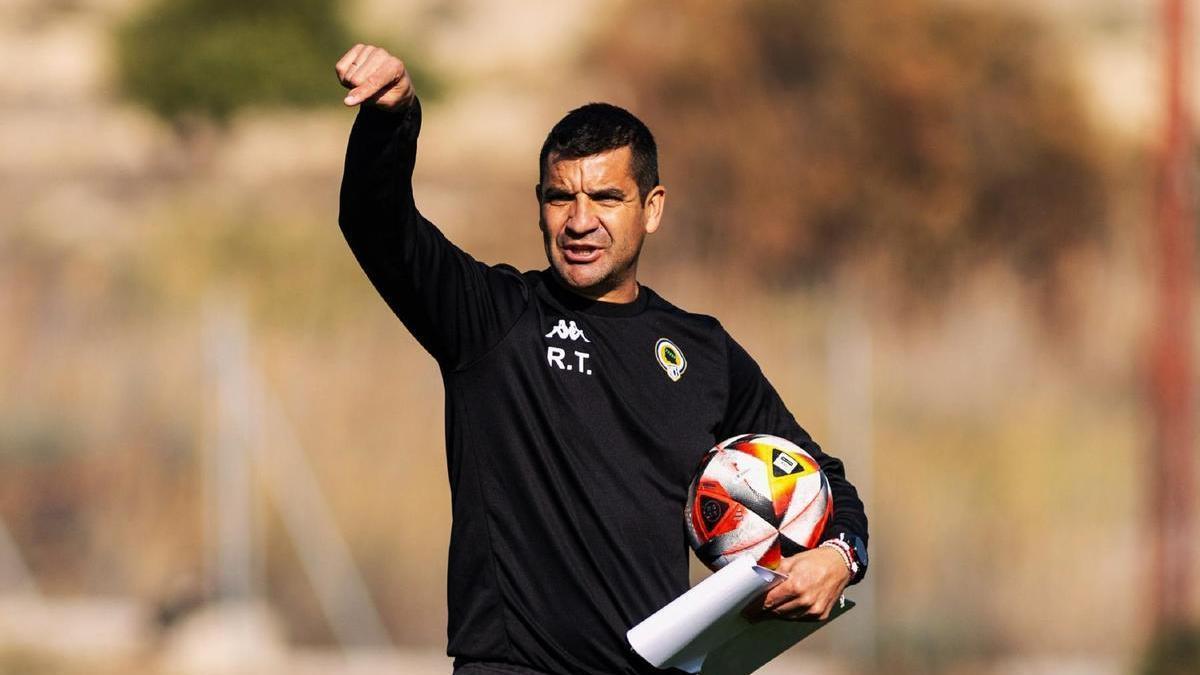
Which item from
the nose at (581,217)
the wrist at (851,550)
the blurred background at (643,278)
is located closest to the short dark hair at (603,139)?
the nose at (581,217)

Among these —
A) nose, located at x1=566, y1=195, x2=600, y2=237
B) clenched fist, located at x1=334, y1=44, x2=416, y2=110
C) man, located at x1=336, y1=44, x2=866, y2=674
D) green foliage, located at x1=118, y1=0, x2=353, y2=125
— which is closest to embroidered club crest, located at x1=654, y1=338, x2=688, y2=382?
man, located at x1=336, y1=44, x2=866, y2=674

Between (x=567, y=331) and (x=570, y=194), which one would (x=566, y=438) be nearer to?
(x=567, y=331)

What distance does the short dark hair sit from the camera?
15.5ft

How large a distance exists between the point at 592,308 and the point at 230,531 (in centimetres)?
1107

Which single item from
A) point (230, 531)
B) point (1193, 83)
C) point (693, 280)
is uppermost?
point (1193, 83)

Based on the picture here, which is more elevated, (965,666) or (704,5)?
(704,5)

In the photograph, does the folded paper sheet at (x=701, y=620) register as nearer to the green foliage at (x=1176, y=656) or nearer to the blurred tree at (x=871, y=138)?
the green foliage at (x=1176, y=656)

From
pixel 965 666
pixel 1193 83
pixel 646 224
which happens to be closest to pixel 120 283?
pixel 965 666

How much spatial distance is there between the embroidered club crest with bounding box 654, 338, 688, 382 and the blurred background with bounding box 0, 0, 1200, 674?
1029 centimetres

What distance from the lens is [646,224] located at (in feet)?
16.1

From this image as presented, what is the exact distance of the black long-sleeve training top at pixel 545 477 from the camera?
4.50 metres

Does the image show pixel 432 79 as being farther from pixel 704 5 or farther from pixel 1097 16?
Answer: pixel 1097 16

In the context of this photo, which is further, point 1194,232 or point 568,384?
point 1194,232

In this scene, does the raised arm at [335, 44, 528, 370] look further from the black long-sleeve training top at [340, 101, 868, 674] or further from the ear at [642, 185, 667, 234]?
the ear at [642, 185, 667, 234]
